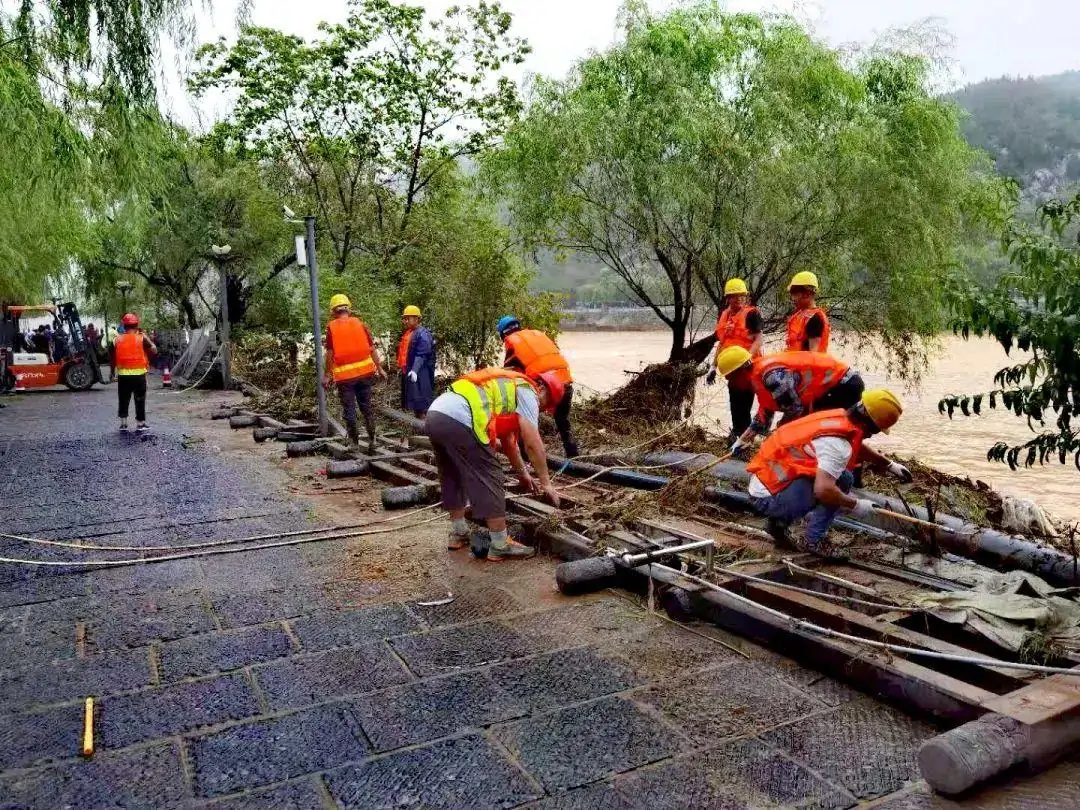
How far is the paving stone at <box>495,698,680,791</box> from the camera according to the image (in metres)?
2.96

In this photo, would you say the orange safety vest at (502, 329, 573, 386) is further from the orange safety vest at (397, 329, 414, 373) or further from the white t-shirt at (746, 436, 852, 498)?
the orange safety vest at (397, 329, 414, 373)

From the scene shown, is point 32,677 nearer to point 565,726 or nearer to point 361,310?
point 565,726

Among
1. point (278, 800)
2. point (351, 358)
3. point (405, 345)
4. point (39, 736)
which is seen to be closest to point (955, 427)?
point (405, 345)

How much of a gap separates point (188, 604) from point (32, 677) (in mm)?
995

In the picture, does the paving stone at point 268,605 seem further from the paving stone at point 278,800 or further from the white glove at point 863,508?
the white glove at point 863,508

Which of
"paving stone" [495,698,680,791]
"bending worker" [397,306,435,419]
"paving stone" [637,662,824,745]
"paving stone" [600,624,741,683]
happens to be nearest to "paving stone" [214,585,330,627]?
"paving stone" [600,624,741,683]

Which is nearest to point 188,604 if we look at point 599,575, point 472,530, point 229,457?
point 472,530

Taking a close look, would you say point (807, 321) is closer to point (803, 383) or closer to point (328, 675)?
point (803, 383)

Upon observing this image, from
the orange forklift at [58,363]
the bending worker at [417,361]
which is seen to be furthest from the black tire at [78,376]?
the bending worker at [417,361]

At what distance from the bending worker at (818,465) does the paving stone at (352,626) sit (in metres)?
2.21

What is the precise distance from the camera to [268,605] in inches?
186

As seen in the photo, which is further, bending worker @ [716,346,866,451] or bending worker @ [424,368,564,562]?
bending worker @ [716,346,866,451]

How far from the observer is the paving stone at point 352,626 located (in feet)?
13.7

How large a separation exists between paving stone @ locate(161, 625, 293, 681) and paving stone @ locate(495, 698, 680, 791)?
1.36 m
